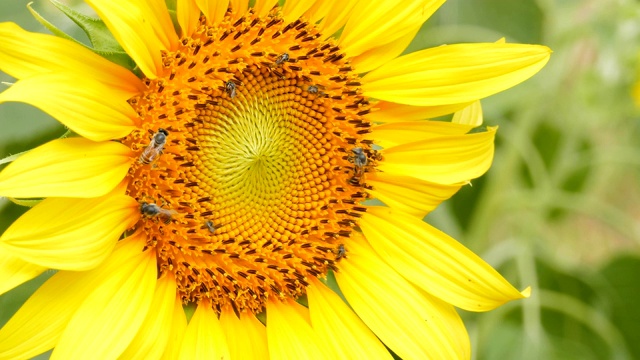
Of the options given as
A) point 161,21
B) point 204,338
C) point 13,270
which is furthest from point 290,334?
point 161,21

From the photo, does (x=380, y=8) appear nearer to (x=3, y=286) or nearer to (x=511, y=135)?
(x=3, y=286)

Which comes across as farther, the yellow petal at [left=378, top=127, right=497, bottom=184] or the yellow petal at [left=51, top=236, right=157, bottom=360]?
the yellow petal at [left=378, top=127, right=497, bottom=184]

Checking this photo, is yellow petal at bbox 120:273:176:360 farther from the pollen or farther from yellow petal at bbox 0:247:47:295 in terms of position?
yellow petal at bbox 0:247:47:295

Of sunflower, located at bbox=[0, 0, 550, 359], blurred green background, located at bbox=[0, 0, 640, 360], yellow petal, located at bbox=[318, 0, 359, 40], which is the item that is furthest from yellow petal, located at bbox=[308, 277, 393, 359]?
blurred green background, located at bbox=[0, 0, 640, 360]

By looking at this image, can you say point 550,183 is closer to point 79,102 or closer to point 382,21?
point 382,21

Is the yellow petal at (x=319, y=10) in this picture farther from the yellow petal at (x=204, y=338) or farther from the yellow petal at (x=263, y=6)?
the yellow petal at (x=204, y=338)

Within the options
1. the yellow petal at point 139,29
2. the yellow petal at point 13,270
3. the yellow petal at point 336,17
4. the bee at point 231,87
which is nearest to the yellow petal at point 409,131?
the yellow petal at point 336,17
